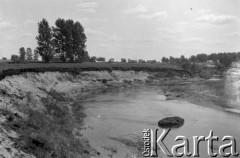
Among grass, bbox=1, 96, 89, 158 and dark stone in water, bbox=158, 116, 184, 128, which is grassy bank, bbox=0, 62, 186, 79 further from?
dark stone in water, bbox=158, 116, 184, 128

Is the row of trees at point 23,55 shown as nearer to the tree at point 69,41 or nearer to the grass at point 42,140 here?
the tree at point 69,41

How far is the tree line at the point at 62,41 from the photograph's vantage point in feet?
267

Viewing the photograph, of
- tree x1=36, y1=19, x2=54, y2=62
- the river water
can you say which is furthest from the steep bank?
tree x1=36, y1=19, x2=54, y2=62

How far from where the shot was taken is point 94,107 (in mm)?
39906

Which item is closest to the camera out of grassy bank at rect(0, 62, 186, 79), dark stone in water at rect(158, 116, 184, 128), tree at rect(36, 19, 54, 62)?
dark stone in water at rect(158, 116, 184, 128)

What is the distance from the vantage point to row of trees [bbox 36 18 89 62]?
8125 centimetres

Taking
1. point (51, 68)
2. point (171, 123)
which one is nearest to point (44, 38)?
point (51, 68)

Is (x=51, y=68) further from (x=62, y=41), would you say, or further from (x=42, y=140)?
(x=42, y=140)

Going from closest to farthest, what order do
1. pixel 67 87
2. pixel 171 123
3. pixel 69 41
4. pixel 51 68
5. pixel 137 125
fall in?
pixel 171 123 < pixel 137 125 < pixel 67 87 < pixel 51 68 < pixel 69 41

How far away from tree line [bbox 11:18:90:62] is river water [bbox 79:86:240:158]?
1816 inches

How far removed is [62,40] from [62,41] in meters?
0.37

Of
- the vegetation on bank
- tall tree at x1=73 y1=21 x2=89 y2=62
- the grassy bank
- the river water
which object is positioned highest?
tall tree at x1=73 y1=21 x2=89 y2=62

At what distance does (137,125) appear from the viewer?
91.4 feet

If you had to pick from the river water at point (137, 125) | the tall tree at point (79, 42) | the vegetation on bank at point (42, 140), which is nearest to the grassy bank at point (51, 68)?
the tall tree at point (79, 42)
